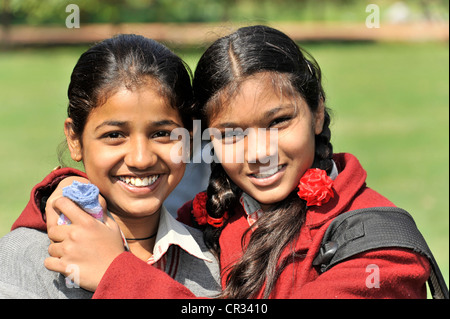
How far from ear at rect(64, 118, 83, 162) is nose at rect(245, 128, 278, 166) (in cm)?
65

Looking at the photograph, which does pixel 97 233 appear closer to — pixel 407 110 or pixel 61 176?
pixel 61 176

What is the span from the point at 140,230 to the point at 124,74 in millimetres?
620

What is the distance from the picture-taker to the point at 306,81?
2.45m

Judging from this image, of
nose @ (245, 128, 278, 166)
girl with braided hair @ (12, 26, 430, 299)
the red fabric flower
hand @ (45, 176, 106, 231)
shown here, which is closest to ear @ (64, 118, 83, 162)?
hand @ (45, 176, 106, 231)

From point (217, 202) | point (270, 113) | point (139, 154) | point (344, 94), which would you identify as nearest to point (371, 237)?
point (270, 113)

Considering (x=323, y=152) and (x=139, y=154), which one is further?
(x=323, y=152)

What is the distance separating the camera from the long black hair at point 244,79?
2.29m

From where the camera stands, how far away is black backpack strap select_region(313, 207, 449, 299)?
6.86 ft

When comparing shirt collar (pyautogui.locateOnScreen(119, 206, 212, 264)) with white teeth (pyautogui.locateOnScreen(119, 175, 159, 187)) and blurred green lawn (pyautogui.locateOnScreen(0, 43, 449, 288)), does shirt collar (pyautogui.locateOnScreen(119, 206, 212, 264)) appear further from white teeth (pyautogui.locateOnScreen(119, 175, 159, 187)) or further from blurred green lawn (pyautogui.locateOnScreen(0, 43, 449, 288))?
blurred green lawn (pyautogui.locateOnScreen(0, 43, 449, 288))

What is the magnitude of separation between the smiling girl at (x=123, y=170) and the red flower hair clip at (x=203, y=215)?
128mm

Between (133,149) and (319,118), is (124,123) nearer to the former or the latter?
(133,149)

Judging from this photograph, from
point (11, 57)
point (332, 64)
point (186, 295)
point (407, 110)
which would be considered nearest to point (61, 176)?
point (186, 295)

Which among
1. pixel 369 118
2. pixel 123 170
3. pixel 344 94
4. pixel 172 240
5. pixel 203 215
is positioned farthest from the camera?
pixel 344 94

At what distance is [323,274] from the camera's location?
2.11m
